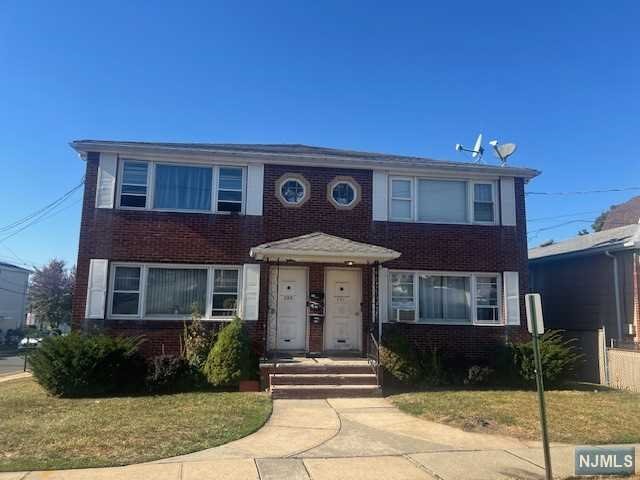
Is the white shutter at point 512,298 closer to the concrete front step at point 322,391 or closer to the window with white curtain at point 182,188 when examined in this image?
the concrete front step at point 322,391

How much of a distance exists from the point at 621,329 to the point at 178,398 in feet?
39.0

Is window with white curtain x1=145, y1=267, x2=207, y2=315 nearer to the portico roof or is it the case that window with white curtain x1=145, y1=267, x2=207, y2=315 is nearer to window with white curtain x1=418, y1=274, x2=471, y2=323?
the portico roof

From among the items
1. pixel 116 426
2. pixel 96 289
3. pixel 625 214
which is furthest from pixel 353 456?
pixel 625 214

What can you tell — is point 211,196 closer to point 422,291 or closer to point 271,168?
point 271,168

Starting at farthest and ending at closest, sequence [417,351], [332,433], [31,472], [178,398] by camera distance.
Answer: [417,351] → [178,398] → [332,433] → [31,472]

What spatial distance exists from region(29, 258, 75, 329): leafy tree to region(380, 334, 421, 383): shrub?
4074 cm

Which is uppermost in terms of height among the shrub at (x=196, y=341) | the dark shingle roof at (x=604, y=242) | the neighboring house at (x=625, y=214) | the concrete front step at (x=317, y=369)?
the neighboring house at (x=625, y=214)

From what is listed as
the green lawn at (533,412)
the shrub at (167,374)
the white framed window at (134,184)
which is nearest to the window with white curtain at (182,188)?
the white framed window at (134,184)

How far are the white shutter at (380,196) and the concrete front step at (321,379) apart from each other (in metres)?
4.31

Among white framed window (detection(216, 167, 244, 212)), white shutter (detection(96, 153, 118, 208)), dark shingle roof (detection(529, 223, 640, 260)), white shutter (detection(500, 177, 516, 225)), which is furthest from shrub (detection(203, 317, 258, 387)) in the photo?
dark shingle roof (detection(529, 223, 640, 260))

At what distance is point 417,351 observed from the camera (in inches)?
496

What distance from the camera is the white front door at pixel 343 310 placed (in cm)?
1305

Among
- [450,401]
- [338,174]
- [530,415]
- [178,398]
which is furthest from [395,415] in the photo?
[338,174]

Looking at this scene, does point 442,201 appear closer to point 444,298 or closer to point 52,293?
point 444,298
